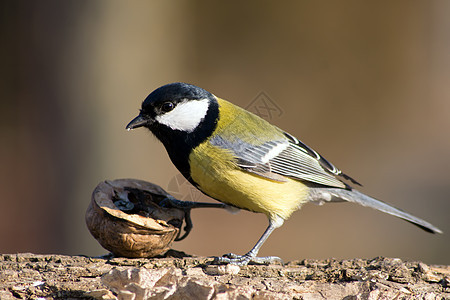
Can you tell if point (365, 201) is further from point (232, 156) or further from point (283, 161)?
point (232, 156)

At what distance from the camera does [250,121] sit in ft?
10.9

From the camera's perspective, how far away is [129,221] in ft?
8.16

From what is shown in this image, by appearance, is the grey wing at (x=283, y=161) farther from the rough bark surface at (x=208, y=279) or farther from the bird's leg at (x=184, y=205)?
the rough bark surface at (x=208, y=279)

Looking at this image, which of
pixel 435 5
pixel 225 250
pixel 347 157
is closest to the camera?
pixel 225 250

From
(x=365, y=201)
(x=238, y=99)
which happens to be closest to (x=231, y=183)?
(x=365, y=201)

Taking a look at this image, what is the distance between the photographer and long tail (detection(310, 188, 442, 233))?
3.37 metres

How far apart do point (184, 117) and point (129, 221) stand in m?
0.81

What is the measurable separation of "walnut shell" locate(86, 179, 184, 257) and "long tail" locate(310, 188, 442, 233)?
1.10 meters

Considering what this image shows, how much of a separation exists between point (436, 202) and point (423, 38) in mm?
3071

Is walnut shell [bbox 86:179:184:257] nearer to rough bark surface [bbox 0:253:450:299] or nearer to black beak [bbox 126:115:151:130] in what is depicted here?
rough bark surface [bbox 0:253:450:299]

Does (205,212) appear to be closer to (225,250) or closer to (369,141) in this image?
(225,250)

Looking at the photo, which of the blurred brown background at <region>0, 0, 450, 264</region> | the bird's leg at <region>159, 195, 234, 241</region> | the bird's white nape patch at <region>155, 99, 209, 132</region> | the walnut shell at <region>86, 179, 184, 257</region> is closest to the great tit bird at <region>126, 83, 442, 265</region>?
the bird's white nape patch at <region>155, 99, 209, 132</region>

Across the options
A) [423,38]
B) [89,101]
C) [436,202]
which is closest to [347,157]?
[436,202]

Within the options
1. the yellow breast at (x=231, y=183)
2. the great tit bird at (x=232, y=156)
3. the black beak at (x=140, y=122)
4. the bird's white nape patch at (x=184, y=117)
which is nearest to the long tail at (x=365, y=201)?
the great tit bird at (x=232, y=156)
